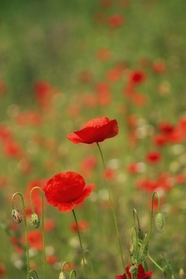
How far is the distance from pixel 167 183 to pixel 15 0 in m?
11.0

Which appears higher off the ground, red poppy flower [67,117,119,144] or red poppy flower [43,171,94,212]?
red poppy flower [67,117,119,144]

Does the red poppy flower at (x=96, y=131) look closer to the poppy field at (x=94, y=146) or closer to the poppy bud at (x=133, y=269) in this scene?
the poppy field at (x=94, y=146)

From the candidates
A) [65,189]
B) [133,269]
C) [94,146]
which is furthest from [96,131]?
[94,146]

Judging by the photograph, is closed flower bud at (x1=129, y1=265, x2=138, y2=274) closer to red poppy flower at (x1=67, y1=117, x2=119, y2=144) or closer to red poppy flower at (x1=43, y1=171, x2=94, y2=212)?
red poppy flower at (x1=43, y1=171, x2=94, y2=212)

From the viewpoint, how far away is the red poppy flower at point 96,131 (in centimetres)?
144

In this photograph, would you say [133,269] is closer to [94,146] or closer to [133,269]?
[133,269]

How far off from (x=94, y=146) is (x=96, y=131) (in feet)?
9.16

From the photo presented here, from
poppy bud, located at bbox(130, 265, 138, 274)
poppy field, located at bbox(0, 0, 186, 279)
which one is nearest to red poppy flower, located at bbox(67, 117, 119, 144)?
poppy field, located at bbox(0, 0, 186, 279)

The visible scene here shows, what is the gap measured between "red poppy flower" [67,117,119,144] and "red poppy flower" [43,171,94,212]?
10 cm

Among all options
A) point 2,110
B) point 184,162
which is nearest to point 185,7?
point 2,110

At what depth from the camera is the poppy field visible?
4.94 ft

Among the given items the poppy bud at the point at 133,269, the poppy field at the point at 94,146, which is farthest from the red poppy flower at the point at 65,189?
the poppy bud at the point at 133,269

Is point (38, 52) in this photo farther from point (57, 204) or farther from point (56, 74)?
point (57, 204)

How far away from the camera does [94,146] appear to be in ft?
13.9
